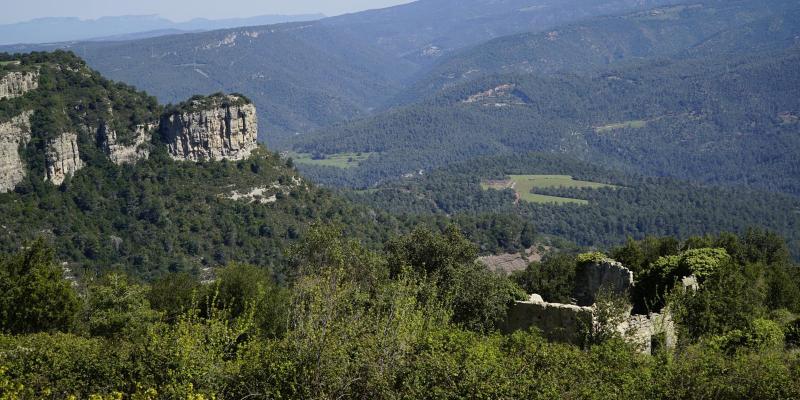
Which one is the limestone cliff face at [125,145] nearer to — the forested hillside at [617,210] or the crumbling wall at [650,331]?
the crumbling wall at [650,331]

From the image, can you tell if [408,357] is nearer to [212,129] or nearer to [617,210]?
[212,129]

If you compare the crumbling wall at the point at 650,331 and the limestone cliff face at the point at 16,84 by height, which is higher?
the limestone cliff face at the point at 16,84

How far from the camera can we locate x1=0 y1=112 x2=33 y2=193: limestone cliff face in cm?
6912

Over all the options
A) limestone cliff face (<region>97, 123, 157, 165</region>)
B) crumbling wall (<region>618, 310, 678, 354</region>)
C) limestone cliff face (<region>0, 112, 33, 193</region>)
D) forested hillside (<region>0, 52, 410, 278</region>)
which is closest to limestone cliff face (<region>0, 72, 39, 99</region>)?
forested hillside (<region>0, 52, 410, 278</region>)

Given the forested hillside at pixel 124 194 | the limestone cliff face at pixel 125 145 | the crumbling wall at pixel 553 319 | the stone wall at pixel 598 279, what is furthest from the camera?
the limestone cliff face at pixel 125 145

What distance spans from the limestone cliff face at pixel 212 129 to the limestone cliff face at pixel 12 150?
54.8ft

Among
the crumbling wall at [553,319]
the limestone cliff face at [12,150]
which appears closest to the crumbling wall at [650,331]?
the crumbling wall at [553,319]

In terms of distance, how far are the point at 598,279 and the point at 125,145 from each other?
2459 inches

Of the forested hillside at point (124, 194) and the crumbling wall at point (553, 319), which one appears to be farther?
the forested hillside at point (124, 194)

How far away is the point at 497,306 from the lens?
31.1 meters

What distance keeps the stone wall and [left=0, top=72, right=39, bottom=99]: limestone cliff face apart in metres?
62.2

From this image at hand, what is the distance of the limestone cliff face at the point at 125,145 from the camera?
80625 mm

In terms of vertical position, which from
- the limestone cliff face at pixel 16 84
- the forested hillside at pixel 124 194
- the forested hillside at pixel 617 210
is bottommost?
the forested hillside at pixel 617 210

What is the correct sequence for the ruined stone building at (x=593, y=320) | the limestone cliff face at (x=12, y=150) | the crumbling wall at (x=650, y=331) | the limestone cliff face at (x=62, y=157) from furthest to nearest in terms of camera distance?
the limestone cliff face at (x=62, y=157) → the limestone cliff face at (x=12, y=150) → the ruined stone building at (x=593, y=320) → the crumbling wall at (x=650, y=331)
